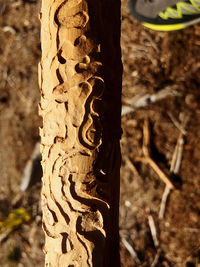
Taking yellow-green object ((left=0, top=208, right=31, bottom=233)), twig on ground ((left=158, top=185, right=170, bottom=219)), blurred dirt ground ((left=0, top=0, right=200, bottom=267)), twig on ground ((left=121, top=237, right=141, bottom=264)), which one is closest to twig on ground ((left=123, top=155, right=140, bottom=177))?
blurred dirt ground ((left=0, top=0, right=200, bottom=267))

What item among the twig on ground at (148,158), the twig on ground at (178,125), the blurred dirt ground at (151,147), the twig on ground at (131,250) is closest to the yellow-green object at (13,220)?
the blurred dirt ground at (151,147)

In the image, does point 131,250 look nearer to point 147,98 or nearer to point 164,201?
point 164,201

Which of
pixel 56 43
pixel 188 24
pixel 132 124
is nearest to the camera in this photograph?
pixel 56 43

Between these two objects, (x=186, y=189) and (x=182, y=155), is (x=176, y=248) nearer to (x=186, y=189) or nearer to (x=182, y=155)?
(x=186, y=189)

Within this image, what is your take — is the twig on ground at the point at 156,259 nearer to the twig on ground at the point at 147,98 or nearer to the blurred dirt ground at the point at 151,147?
the blurred dirt ground at the point at 151,147

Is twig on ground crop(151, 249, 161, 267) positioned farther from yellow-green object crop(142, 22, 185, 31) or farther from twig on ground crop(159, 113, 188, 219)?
yellow-green object crop(142, 22, 185, 31)

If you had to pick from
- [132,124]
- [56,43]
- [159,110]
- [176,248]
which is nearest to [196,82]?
[159,110]

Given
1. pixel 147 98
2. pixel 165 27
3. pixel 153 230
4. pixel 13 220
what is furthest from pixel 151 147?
pixel 13 220
